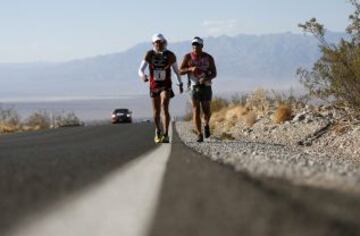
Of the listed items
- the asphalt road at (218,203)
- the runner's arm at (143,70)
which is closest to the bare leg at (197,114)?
the runner's arm at (143,70)

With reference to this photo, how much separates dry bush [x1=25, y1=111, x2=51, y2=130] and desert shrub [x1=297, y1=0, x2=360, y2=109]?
29.1 metres

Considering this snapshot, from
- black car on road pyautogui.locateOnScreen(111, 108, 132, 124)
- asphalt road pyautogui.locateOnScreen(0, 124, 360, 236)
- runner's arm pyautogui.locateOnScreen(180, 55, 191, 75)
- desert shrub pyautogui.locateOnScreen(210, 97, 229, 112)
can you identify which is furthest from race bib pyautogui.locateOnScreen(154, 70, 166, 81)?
black car on road pyautogui.locateOnScreen(111, 108, 132, 124)

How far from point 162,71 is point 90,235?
974 centimetres

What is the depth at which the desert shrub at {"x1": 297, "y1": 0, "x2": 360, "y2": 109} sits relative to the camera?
16.6 m

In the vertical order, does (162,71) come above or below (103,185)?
above

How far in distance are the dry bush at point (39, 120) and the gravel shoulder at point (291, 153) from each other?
22.7 meters

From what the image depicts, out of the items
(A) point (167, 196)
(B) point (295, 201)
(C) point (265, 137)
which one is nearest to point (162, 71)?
(C) point (265, 137)

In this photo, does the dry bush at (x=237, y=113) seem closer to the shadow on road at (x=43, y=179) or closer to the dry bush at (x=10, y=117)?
the dry bush at (x=10, y=117)

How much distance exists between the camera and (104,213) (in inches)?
162

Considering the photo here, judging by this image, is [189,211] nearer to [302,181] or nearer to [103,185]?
[302,181]

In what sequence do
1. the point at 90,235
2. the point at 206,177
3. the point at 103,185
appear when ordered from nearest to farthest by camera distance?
the point at 90,235 → the point at 206,177 → the point at 103,185

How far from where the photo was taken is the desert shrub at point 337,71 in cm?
1661

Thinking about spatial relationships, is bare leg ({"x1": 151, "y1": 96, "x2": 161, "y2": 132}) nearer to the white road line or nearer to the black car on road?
the white road line

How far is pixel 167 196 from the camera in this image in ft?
14.6
